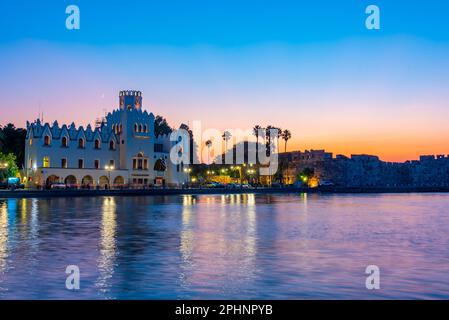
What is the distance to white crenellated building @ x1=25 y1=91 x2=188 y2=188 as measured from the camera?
103 m

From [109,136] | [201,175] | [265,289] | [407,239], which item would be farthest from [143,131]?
[265,289]

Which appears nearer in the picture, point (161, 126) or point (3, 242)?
point (3, 242)

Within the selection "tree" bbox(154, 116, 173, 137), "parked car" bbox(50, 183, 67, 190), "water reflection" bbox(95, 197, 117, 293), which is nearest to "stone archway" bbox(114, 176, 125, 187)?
"parked car" bbox(50, 183, 67, 190)

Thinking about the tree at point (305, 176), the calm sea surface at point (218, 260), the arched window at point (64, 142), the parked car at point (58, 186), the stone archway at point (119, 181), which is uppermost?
the arched window at point (64, 142)

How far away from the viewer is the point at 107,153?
11106cm

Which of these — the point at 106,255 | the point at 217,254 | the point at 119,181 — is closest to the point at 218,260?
the point at 217,254

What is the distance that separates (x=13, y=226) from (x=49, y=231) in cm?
435

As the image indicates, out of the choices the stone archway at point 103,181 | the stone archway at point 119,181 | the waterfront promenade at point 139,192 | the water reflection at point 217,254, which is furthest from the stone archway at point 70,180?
the water reflection at point 217,254

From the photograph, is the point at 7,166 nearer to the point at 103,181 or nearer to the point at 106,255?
the point at 103,181

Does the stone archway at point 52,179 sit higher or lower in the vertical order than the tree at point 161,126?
lower

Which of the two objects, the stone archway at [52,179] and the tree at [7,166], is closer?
the tree at [7,166]

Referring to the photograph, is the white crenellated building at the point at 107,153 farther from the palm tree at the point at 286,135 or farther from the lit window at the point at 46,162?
the palm tree at the point at 286,135

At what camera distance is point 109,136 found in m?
112

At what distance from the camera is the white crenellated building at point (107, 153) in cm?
10288
